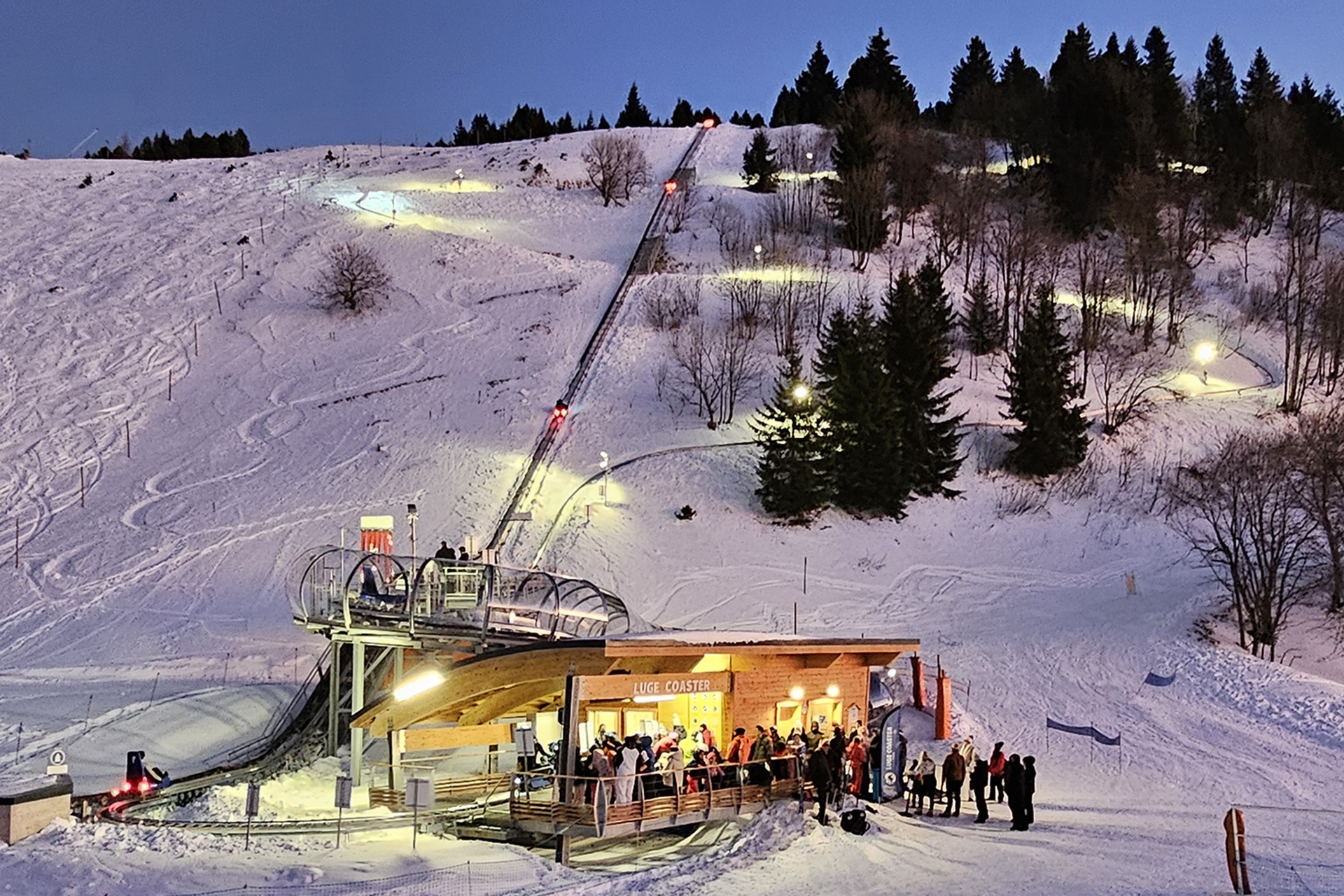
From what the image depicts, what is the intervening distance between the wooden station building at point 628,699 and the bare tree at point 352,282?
33608 mm

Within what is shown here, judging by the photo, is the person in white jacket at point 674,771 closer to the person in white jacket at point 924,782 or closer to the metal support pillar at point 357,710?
the person in white jacket at point 924,782

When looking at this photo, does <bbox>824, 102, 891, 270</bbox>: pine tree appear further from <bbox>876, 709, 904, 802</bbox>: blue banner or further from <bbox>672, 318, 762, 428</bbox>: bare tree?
<bbox>876, 709, 904, 802</bbox>: blue banner

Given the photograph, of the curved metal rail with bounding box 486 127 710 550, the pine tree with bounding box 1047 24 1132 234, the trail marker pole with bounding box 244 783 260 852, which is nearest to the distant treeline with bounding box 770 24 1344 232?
the pine tree with bounding box 1047 24 1132 234

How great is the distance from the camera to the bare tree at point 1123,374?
4581cm

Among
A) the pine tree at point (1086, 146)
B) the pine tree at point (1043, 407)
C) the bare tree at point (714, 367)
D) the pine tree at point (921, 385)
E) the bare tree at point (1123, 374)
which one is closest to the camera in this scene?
the pine tree at point (921, 385)

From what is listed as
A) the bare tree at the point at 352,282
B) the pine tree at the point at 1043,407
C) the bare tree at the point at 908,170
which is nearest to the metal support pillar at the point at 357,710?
the pine tree at the point at 1043,407

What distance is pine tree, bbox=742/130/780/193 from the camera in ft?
251

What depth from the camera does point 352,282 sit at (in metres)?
53.8

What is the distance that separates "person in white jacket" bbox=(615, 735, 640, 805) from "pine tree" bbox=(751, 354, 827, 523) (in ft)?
72.7

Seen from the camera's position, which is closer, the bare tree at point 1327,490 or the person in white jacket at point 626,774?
the person in white jacket at point 626,774

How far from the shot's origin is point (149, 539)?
36.5 metres

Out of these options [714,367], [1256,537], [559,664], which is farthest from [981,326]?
[559,664]

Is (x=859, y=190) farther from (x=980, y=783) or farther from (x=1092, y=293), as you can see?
(x=980, y=783)

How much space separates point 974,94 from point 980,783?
78.1 m
